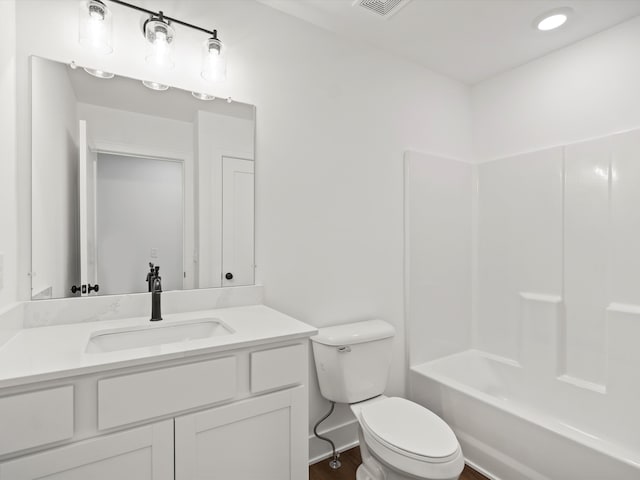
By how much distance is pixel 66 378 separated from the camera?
2.91 feet

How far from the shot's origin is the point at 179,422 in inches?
40.8

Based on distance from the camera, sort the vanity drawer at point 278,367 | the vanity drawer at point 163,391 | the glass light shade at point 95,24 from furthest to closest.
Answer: the glass light shade at point 95,24 < the vanity drawer at point 278,367 < the vanity drawer at point 163,391

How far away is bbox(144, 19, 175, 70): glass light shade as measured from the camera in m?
1.39

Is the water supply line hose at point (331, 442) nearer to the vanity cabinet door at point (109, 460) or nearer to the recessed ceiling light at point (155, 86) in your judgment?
the vanity cabinet door at point (109, 460)

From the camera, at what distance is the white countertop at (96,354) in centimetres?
87

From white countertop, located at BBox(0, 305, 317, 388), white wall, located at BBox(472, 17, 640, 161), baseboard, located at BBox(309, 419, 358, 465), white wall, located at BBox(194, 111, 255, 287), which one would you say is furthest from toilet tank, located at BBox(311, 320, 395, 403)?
white wall, located at BBox(472, 17, 640, 161)

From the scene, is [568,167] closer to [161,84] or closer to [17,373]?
[161,84]

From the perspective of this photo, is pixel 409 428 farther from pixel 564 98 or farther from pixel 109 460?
pixel 564 98

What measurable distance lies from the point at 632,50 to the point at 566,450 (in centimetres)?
208

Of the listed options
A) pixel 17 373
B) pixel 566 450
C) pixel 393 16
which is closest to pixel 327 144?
pixel 393 16

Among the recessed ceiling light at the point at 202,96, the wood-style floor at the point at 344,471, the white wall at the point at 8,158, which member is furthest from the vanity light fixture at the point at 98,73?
the wood-style floor at the point at 344,471

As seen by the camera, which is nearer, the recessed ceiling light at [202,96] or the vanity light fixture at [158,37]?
the vanity light fixture at [158,37]

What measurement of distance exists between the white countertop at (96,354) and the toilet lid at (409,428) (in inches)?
24.6

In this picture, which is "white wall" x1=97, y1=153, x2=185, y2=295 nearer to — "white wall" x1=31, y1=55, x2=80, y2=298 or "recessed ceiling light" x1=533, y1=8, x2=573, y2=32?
"white wall" x1=31, y1=55, x2=80, y2=298
